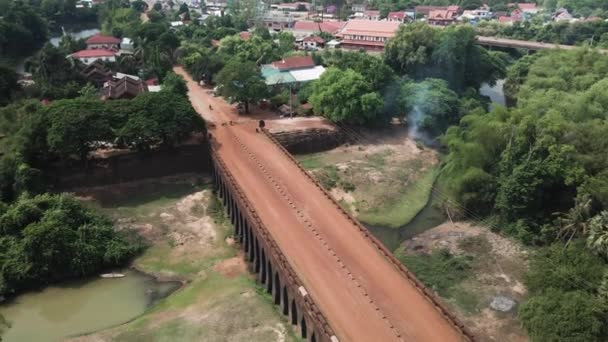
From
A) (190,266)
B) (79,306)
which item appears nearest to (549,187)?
(190,266)

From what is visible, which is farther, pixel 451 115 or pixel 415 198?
pixel 451 115

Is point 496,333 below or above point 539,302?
below

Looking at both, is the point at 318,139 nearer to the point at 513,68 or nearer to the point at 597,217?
the point at 597,217

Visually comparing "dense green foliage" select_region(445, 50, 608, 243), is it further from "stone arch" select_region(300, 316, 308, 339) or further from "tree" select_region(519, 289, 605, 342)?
"stone arch" select_region(300, 316, 308, 339)

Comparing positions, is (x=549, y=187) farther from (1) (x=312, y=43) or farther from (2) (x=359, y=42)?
(1) (x=312, y=43)

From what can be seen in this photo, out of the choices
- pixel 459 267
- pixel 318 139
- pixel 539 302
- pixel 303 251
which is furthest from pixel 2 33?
pixel 539 302

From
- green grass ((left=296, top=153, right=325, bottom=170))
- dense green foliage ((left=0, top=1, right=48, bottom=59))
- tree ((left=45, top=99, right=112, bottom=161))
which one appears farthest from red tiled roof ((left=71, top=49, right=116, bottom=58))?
green grass ((left=296, top=153, right=325, bottom=170))

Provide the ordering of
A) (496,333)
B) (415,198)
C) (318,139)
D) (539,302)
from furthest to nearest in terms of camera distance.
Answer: (318,139), (415,198), (496,333), (539,302)
